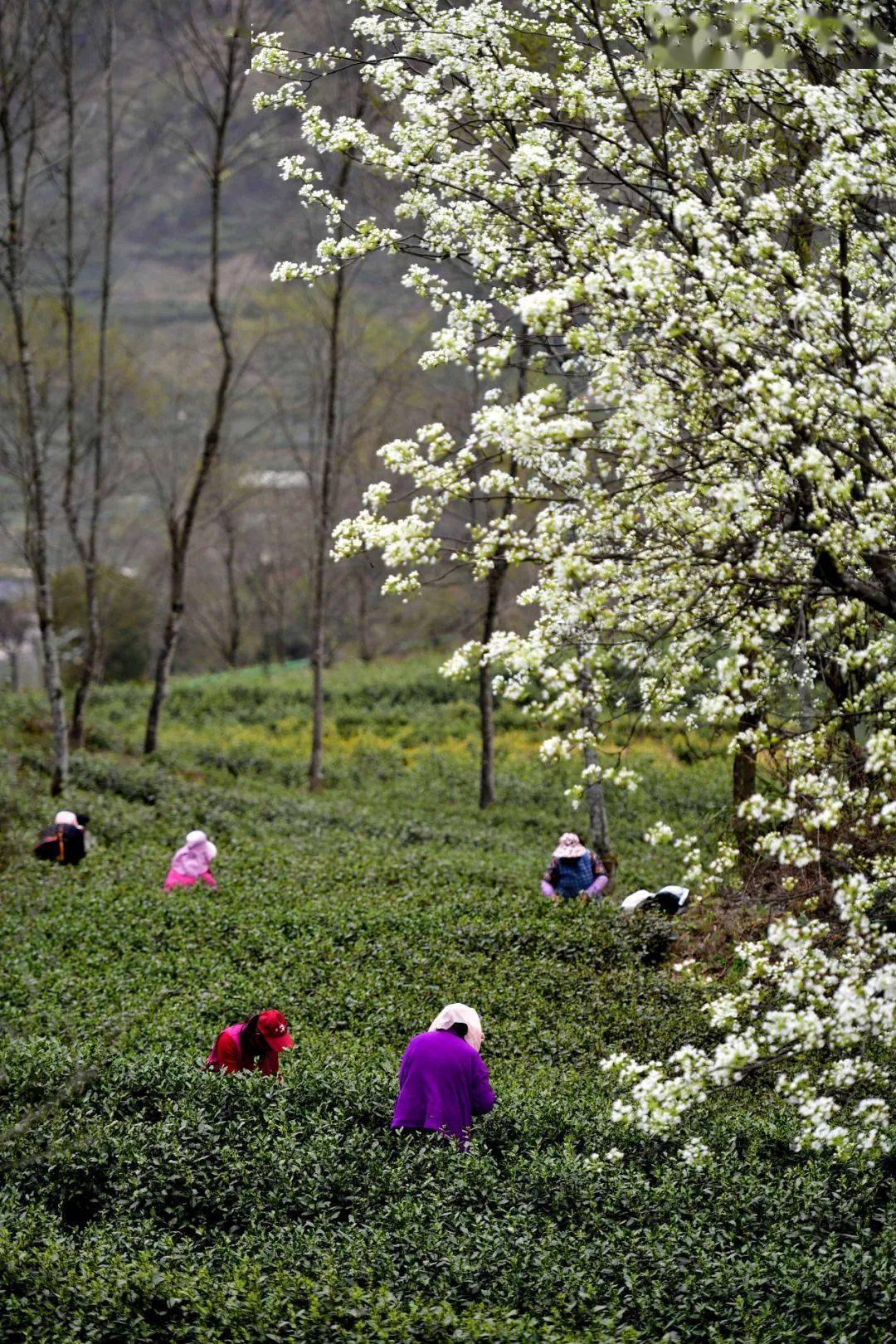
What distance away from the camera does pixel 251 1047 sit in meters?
8.99

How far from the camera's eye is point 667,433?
624 cm

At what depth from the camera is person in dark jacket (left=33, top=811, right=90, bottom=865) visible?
51.1ft

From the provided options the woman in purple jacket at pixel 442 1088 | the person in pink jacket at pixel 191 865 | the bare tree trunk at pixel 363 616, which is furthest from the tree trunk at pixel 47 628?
the bare tree trunk at pixel 363 616

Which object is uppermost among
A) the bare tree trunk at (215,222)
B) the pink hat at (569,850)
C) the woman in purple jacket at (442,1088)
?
the bare tree trunk at (215,222)

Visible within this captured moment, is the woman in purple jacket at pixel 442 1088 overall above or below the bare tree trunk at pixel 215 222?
below

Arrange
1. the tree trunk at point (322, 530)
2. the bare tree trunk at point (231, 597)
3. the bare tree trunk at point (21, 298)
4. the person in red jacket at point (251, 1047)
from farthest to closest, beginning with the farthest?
the bare tree trunk at point (231, 597)
the tree trunk at point (322, 530)
the bare tree trunk at point (21, 298)
the person in red jacket at point (251, 1047)

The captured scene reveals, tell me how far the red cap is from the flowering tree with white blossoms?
3.50m

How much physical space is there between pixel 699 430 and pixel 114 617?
3886 cm

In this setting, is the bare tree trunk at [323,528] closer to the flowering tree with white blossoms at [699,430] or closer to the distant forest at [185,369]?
the distant forest at [185,369]

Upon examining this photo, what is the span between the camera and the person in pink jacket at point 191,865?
48.2ft

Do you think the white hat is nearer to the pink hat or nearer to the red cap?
the red cap

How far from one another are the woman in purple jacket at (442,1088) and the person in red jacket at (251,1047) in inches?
54.6

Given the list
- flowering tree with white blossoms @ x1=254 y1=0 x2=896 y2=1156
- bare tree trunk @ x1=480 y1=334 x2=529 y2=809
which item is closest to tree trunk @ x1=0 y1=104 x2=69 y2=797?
bare tree trunk @ x1=480 y1=334 x2=529 y2=809

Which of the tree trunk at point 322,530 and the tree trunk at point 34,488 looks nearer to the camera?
the tree trunk at point 34,488
